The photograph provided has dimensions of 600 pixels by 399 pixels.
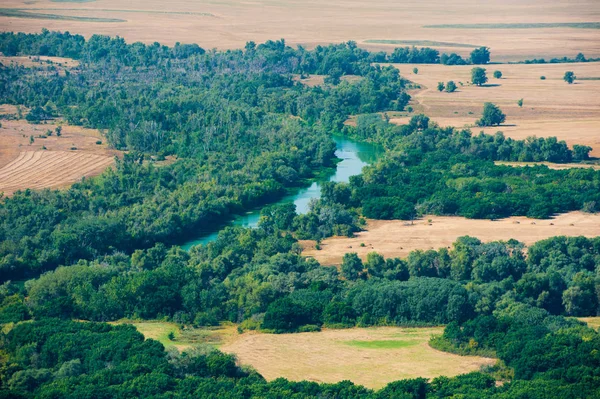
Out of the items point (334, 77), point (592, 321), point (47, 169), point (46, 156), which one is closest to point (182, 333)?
point (592, 321)

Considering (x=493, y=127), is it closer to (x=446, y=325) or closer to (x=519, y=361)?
(x=446, y=325)

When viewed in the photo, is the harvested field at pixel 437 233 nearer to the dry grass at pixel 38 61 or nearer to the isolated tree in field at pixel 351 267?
the isolated tree in field at pixel 351 267

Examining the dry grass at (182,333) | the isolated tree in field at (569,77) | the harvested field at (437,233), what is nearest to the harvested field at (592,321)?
the harvested field at (437,233)

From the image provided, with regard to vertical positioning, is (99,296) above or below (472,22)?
below

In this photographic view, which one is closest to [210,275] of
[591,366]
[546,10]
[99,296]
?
[99,296]

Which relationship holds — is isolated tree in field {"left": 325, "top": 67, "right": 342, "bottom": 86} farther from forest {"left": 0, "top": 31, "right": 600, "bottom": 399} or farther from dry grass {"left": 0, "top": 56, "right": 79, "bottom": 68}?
dry grass {"left": 0, "top": 56, "right": 79, "bottom": 68}

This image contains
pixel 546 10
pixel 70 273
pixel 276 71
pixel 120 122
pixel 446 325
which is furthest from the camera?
pixel 546 10
